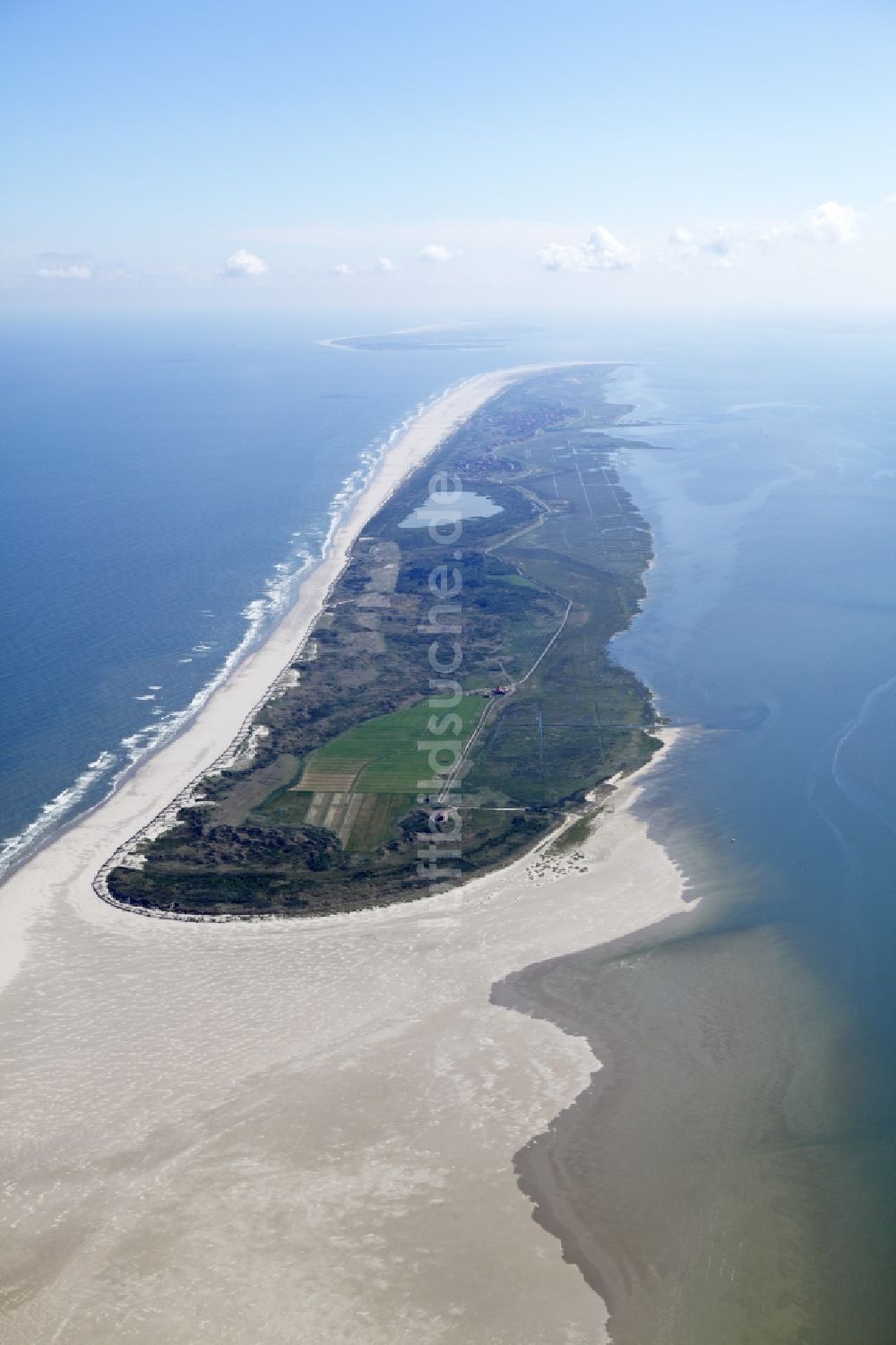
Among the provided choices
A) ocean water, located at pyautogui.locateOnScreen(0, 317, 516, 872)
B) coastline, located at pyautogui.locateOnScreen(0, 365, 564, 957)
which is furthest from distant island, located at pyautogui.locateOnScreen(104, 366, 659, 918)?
ocean water, located at pyautogui.locateOnScreen(0, 317, 516, 872)

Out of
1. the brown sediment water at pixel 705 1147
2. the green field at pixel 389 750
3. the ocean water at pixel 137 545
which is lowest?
the brown sediment water at pixel 705 1147

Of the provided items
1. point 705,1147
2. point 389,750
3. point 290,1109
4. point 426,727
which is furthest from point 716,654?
point 290,1109

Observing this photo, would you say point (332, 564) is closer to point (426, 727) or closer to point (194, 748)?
point (426, 727)

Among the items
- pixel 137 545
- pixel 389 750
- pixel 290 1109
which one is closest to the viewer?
pixel 290 1109

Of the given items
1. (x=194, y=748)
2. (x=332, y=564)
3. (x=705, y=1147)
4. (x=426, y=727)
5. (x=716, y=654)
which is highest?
(x=332, y=564)

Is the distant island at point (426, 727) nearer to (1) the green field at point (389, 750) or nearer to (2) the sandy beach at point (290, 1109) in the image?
(1) the green field at point (389, 750)

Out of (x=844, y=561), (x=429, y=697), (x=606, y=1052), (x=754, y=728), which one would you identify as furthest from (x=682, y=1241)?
(x=844, y=561)

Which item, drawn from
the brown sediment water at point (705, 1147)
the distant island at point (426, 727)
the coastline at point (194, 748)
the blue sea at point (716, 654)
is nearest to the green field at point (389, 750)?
the distant island at point (426, 727)
